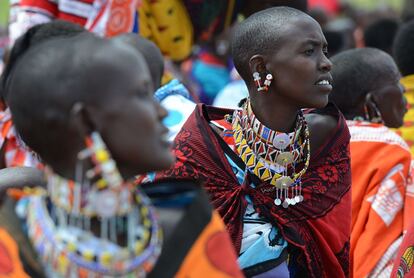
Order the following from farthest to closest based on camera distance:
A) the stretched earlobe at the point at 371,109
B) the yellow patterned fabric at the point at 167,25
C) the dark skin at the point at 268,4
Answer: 1. the yellow patterned fabric at the point at 167,25
2. the dark skin at the point at 268,4
3. the stretched earlobe at the point at 371,109

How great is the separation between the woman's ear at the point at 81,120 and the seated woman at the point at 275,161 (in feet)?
4.18

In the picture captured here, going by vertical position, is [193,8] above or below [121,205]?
below

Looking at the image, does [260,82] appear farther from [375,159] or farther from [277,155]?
[375,159]

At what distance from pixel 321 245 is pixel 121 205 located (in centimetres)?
153

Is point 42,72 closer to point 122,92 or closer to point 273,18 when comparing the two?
point 122,92

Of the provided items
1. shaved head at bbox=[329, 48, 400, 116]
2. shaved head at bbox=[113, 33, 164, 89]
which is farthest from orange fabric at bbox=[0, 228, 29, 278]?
shaved head at bbox=[329, 48, 400, 116]

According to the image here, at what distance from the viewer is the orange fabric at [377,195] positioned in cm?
454

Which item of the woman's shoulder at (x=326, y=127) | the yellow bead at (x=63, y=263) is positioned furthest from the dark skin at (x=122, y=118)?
the woman's shoulder at (x=326, y=127)

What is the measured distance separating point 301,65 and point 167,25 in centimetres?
245

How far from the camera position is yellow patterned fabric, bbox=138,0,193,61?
6.10 meters

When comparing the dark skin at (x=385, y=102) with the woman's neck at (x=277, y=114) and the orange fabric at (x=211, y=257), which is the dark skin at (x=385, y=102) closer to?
the woman's neck at (x=277, y=114)

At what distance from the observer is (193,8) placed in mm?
6324

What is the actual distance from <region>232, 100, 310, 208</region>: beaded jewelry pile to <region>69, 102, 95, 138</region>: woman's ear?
4.54 ft

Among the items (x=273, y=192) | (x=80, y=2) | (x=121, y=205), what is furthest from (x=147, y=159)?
(x=80, y=2)
